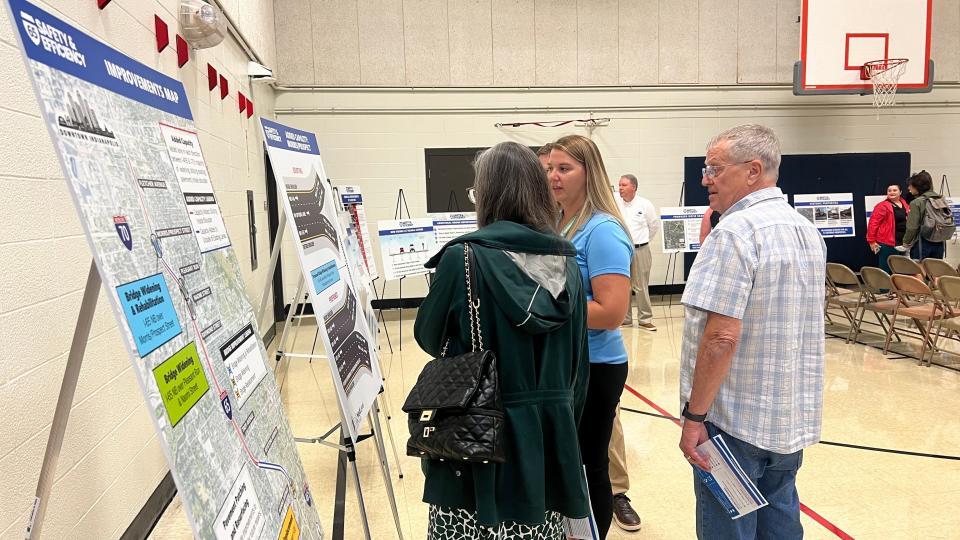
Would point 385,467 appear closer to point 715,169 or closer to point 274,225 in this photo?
point 715,169

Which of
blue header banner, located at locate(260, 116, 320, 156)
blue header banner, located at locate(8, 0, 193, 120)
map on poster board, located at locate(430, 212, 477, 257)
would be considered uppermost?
blue header banner, located at locate(8, 0, 193, 120)

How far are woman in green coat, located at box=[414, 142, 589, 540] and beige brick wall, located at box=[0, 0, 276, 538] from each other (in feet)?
4.09

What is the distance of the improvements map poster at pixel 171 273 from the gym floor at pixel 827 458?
1.55 meters

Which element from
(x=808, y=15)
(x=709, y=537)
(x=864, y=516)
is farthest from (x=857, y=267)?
(x=709, y=537)

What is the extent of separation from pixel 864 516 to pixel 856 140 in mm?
7882

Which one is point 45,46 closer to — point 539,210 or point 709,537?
point 539,210

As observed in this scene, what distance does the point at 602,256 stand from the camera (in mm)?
1970

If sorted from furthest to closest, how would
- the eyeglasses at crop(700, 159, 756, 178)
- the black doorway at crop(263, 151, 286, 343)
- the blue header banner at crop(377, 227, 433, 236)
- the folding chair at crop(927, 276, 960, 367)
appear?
the black doorway at crop(263, 151, 286, 343)
the blue header banner at crop(377, 227, 433, 236)
the folding chair at crop(927, 276, 960, 367)
the eyeglasses at crop(700, 159, 756, 178)

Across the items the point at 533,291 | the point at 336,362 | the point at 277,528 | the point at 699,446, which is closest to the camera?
the point at 277,528

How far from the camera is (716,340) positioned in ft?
Answer: 5.20

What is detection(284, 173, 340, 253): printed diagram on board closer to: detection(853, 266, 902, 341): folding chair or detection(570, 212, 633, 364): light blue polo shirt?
detection(570, 212, 633, 364): light blue polo shirt

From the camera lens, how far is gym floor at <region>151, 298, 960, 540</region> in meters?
2.72

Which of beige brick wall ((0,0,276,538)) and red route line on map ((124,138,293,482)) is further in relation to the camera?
beige brick wall ((0,0,276,538))

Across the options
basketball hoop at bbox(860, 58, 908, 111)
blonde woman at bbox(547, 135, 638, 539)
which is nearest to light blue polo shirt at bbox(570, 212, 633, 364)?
blonde woman at bbox(547, 135, 638, 539)
